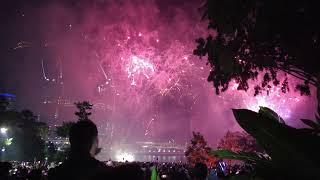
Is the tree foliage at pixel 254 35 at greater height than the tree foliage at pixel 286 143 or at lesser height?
greater

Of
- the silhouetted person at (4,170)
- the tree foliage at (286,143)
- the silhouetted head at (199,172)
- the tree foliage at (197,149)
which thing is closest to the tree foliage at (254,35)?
the silhouetted head at (199,172)

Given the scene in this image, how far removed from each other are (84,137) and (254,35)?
17.5 ft

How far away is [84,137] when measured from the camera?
2.71 meters

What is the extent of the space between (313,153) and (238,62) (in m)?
11.5

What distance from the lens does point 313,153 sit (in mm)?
1195

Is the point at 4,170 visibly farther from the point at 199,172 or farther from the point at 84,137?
the point at 84,137

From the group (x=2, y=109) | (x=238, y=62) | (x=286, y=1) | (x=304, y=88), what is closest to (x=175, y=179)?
(x=286, y=1)

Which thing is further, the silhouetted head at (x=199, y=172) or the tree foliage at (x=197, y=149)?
the tree foliage at (x=197, y=149)

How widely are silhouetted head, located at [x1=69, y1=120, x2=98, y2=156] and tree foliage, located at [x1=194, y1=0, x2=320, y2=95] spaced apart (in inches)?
104

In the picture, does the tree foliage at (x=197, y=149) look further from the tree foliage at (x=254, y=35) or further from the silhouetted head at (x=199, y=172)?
the silhouetted head at (x=199, y=172)

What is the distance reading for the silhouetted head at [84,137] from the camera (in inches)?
105

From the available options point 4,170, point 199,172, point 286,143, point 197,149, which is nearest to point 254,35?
point 199,172

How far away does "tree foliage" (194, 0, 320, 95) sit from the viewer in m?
A: 5.24

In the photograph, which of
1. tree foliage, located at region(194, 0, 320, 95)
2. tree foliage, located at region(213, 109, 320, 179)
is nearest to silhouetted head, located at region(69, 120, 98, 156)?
tree foliage, located at region(213, 109, 320, 179)
